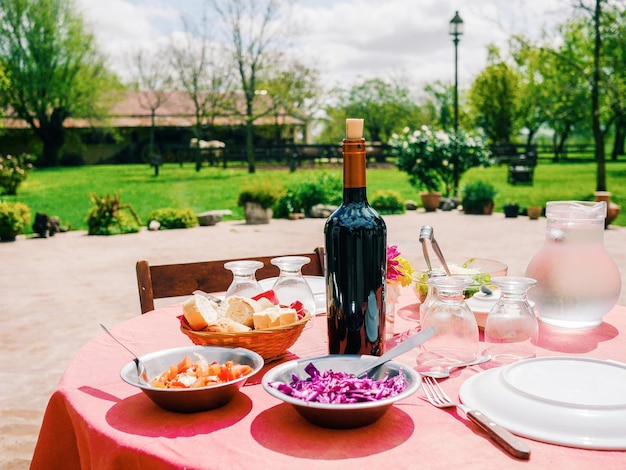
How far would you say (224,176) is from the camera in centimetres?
2923

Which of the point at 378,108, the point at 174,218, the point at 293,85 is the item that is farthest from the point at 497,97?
the point at 174,218

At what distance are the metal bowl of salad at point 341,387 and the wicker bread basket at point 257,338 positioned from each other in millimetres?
186

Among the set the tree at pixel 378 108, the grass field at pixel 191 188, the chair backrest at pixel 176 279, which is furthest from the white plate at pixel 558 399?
the tree at pixel 378 108

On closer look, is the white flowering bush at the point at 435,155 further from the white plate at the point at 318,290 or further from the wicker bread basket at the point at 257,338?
the wicker bread basket at the point at 257,338

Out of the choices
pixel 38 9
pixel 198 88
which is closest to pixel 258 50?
pixel 198 88

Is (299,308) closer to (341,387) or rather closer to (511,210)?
(341,387)

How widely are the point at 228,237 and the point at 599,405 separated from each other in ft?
35.1

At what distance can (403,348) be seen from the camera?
128 cm

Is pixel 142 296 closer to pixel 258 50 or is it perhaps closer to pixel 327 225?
pixel 327 225

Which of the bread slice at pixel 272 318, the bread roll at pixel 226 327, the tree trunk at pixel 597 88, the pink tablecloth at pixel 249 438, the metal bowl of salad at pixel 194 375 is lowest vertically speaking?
the pink tablecloth at pixel 249 438

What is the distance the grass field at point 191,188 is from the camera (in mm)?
18000

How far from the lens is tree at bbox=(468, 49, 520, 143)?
50344 millimetres

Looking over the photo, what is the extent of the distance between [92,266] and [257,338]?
8058 mm

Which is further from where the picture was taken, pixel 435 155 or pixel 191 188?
pixel 191 188
